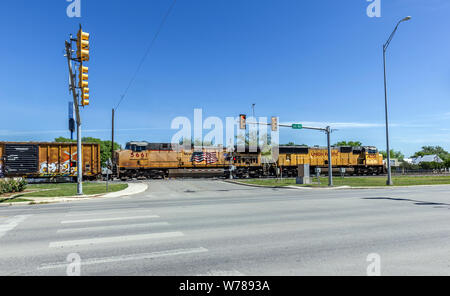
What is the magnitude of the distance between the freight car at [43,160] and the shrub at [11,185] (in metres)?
8.00

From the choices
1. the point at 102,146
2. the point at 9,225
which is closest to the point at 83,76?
the point at 9,225

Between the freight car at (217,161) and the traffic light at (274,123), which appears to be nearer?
the traffic light at (274,123)

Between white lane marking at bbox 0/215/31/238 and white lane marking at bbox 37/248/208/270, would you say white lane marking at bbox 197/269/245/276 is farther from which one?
white lane marking at bbox 0/215/31/238

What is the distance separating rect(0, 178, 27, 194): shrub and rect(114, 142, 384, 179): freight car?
12349 millimetres

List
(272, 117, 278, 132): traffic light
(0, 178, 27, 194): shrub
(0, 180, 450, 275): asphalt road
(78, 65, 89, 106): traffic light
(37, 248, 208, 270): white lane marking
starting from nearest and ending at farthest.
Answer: (0, 180, 450, 275): asphalt road < (37, 248, 208, 270): white lane marking < (78, 65, 89, 106): traffic light < (0, 178, 27, 194): shrub < (272, 117, 278, 132): traffic light

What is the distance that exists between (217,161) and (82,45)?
2508cm

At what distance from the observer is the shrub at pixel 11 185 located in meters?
19.2

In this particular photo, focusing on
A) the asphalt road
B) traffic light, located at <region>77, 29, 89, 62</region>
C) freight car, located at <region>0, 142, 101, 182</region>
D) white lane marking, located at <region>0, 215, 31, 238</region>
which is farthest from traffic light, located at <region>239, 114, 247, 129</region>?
freight car, located at <region>0, 142, 101, 182</region>

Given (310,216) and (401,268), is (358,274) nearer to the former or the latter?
(401,268)

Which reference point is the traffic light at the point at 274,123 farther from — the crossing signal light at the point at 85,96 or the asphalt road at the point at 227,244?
the asphalt road at the point at 227,244

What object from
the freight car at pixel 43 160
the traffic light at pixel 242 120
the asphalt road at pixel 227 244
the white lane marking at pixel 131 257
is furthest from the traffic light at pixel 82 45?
the freight car at pixel 43 160

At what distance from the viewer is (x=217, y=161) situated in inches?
1442

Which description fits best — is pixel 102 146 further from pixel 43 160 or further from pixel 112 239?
pixel 112 239

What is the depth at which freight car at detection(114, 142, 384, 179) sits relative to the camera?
33.7 m
